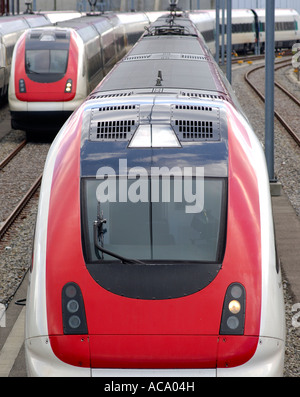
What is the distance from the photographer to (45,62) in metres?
18.3

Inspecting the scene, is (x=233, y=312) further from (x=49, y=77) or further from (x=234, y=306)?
(x=49, y=77)

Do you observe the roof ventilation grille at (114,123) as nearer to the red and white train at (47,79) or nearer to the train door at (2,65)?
the red and white train at (47,79)

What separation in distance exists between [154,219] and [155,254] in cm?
30

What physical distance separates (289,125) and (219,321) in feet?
56.4

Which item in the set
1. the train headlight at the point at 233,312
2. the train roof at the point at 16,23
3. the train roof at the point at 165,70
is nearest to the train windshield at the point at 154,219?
the train headlight at the point at 233,312

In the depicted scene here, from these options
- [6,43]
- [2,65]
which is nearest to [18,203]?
[2,65]

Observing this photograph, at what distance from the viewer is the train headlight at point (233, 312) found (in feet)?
16.8

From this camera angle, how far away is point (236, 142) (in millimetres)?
5992

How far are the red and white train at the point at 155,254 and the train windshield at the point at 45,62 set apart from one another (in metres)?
12.2

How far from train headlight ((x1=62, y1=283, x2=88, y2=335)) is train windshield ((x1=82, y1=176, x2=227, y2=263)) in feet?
0.83

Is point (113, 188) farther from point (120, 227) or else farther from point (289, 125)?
point (289, 125)

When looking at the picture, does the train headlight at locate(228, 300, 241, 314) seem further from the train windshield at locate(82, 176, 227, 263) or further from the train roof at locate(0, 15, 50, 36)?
the train roof at locate(0, 15, 50, 36)
